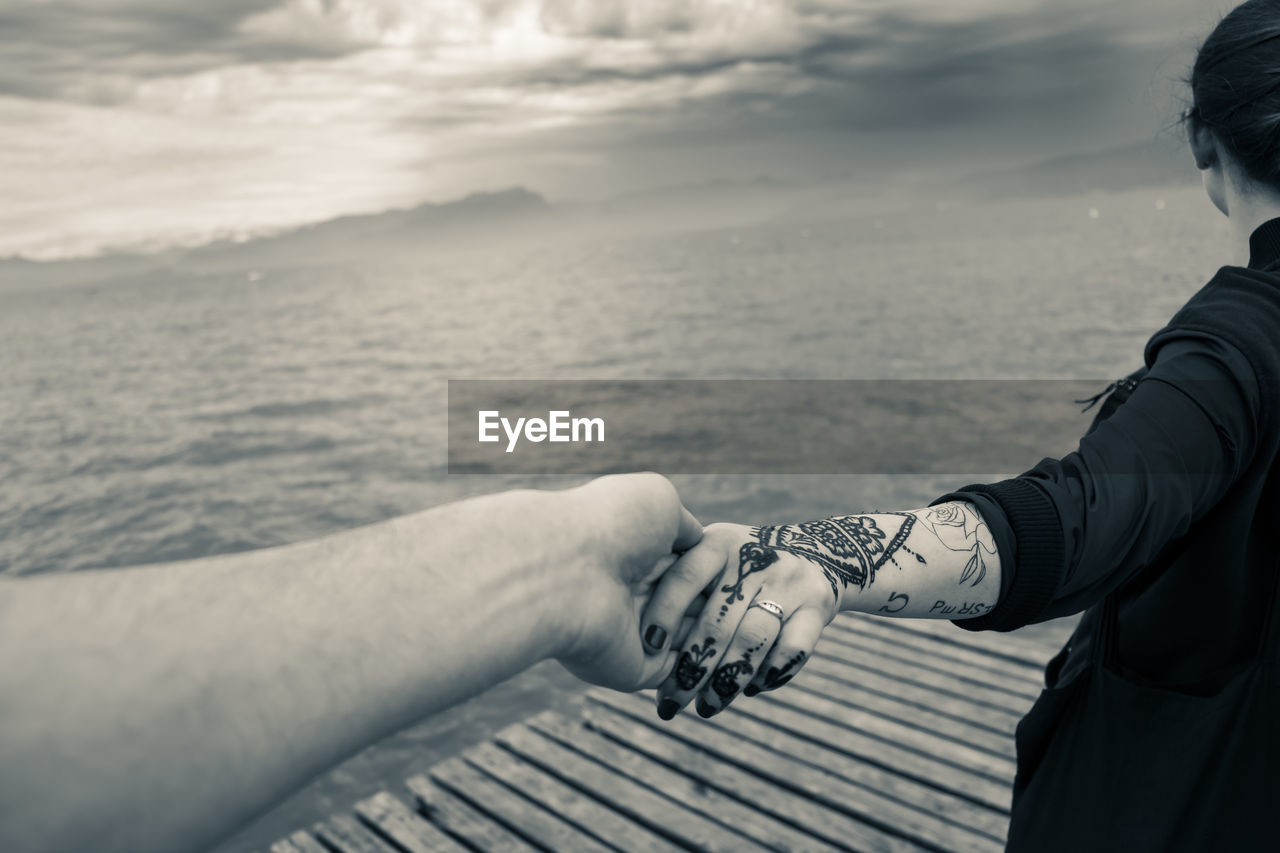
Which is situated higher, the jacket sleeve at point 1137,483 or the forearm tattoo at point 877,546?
the jacket sleeve at point 1137,483

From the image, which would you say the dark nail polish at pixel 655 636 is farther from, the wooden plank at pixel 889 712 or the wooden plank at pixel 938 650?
the wooden plank at pixel 938 650

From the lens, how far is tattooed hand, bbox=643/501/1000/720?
6.01ft

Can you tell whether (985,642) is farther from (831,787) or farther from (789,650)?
(789,650)

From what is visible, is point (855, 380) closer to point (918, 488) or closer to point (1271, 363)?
point (918, 488)

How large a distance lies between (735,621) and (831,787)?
3894 mm

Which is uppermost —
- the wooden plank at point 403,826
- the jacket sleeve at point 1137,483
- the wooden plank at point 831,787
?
the jacket sleeve at point 1137,483

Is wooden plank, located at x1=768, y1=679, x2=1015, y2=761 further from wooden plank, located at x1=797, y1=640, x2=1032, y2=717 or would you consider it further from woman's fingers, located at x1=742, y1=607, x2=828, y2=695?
woman's fingers, located at x1=742, y1=607, x2=828, y2=695

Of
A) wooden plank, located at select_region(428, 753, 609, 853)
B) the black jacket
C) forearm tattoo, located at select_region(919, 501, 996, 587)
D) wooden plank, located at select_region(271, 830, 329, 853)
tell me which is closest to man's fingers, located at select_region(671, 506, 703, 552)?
forearm tattoo, located at select_region(919, 501, 996, 587)

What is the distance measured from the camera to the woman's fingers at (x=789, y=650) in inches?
72.4

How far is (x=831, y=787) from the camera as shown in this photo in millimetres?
5223

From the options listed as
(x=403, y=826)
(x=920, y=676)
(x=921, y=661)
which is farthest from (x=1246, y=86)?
(x=921, y=661)

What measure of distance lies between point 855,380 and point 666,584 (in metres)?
30.2

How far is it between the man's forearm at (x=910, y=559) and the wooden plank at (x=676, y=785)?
3431 mm

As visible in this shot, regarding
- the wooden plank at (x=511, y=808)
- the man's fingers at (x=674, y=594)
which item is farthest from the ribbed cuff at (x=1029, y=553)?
the wooden plank at (x=511, y=808)
